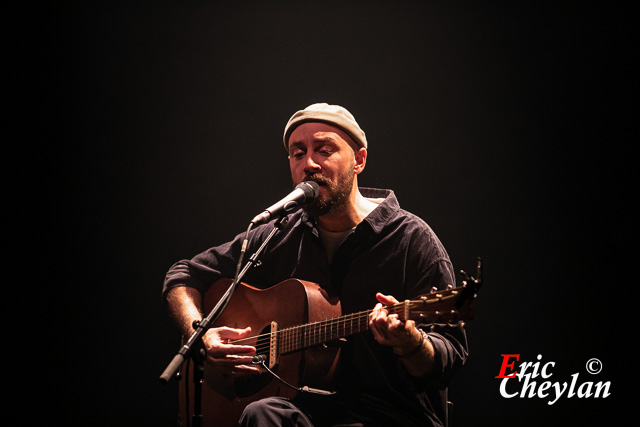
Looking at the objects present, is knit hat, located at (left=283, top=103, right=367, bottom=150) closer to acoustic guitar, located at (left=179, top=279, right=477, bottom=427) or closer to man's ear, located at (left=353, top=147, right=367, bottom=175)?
man's ear, located at (left=353, top=147, right=367, bottom=175)

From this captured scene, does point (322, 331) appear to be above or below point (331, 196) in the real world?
below

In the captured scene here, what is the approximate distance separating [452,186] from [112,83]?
214cm

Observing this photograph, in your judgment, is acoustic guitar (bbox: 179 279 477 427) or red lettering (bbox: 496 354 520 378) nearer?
Answer: acoustic guitar (bbox: 179 279 477 427)

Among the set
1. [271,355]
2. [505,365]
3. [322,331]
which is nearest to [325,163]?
[322,331]

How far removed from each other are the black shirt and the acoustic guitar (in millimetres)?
115

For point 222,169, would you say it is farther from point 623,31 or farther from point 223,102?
point 623,31

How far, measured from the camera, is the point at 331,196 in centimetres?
265

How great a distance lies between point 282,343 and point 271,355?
69mm

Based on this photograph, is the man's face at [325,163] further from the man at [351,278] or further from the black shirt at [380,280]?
the black shirt at [380,280]

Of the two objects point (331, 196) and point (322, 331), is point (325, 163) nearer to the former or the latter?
point (331, 196)

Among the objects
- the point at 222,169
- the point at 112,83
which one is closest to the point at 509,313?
the point at 222,169

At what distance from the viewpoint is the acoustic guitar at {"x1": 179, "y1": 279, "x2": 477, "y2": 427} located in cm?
240

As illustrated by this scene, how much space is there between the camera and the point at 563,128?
118 inches

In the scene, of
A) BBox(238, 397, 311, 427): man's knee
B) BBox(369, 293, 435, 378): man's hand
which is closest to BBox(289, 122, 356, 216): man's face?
BBox(369, 293, 435, 378): man's hand
